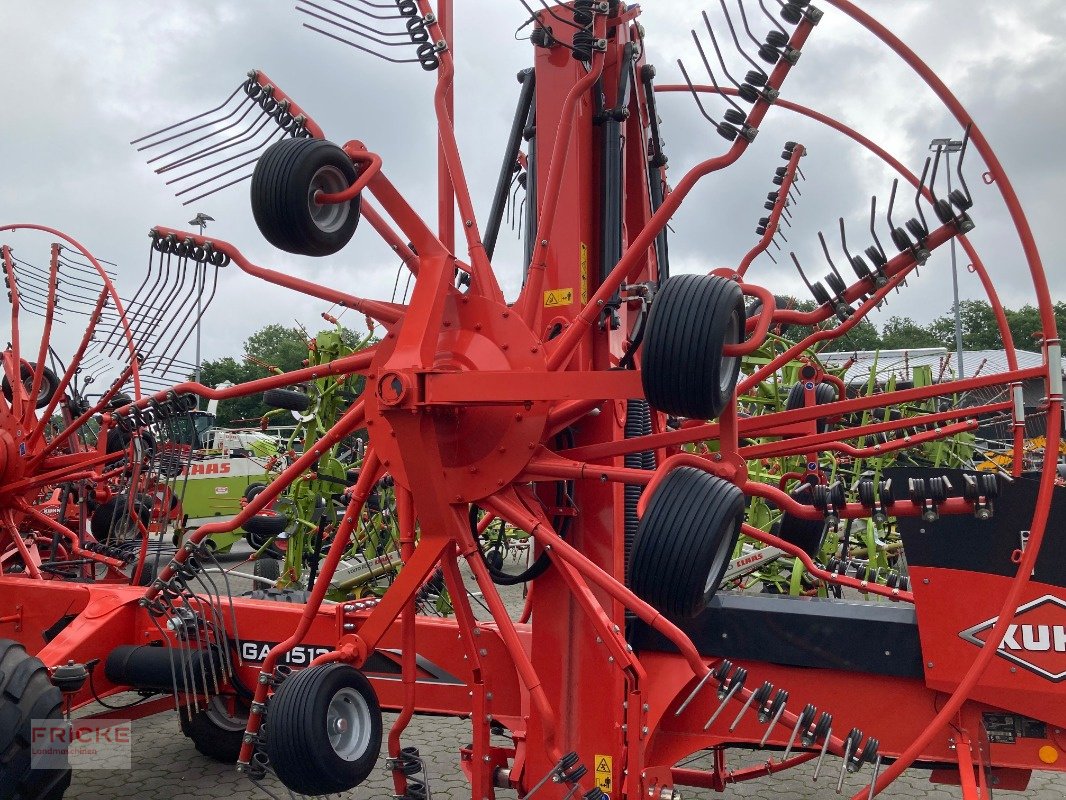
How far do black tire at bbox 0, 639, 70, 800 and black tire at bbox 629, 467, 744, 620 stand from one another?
2515 mm

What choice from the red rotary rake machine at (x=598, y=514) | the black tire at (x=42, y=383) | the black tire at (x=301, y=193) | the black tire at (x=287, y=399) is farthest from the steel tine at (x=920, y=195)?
the black tire at (x=42, y=383)

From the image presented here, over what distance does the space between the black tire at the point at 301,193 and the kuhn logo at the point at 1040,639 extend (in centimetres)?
270

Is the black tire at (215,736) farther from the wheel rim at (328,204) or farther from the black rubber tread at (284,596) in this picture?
the wheel rim at (328,204)

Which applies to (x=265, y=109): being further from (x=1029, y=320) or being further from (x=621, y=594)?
(x=1029, y=320)

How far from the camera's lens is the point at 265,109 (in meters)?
3.69

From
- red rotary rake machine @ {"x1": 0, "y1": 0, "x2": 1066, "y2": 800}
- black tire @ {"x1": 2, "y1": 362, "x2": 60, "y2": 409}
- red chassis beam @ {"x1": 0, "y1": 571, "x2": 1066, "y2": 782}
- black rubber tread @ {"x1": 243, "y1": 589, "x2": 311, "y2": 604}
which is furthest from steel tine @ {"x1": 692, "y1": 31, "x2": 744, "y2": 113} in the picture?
black tire @ {"x1": 2, "y1": 362, "x2": 60, "y2": 409}

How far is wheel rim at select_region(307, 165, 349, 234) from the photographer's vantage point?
310 centimetres

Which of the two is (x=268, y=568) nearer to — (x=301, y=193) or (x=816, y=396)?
(x=816, y=396)

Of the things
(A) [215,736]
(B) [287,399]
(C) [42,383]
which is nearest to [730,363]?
(A) [215,736]

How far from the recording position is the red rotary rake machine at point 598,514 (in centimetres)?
283

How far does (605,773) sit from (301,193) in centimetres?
238

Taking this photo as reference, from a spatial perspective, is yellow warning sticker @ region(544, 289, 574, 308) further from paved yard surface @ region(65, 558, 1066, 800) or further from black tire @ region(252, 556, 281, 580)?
black tire @ region(252, 556, 281, 580)

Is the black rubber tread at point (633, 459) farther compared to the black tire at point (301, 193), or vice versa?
the black rubber tread at point (633, 459)

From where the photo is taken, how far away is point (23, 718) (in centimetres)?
349
